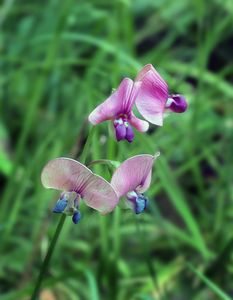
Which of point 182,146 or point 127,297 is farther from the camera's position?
point 182,146

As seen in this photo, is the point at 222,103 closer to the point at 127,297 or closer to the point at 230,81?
the point at 230,81

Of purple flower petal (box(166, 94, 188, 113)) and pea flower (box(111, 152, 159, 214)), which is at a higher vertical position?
purple flower petal (box(166, 94, 188, 113))

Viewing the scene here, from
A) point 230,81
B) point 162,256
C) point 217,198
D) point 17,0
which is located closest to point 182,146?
point 217,198

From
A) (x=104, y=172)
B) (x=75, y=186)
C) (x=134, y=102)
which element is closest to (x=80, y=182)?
(x=75, y=186)

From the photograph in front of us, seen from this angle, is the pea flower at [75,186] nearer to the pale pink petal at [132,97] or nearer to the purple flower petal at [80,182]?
the purple flower petal at [80,182]

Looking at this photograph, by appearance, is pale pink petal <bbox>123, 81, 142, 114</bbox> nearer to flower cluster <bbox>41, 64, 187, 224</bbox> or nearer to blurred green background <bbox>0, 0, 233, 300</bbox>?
flower cluster <bbox>41, 64, 187, 224</bbox>

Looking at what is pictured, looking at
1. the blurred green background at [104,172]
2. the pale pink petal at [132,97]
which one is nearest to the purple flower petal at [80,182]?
the pale pink petal at [132,97]

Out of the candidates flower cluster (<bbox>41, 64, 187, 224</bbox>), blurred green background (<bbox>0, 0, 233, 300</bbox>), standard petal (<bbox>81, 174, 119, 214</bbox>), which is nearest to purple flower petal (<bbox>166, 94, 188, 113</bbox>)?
flower cluster (<bbox>41, 64, 187, 224</bbox>)
